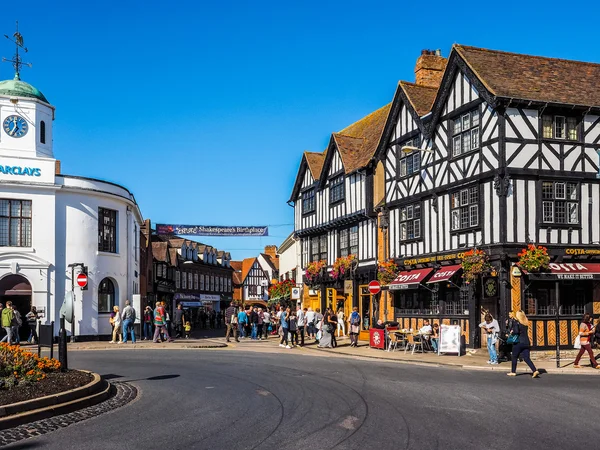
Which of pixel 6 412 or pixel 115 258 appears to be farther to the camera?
pixel 115 258

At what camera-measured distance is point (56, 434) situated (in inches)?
389

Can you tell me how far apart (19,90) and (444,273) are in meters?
20.3

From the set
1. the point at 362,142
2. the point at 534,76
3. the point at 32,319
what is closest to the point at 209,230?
the point at 362,142

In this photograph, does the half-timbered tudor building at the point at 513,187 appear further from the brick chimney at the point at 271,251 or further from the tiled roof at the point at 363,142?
the brick chimney at the point at 271,251

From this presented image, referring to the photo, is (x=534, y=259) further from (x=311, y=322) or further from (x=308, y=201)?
(x=308, y=201)

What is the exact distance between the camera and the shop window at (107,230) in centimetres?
3300

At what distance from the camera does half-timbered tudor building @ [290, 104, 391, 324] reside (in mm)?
32594

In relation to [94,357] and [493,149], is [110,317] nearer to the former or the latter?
[94,357]

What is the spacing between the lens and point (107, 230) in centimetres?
3356

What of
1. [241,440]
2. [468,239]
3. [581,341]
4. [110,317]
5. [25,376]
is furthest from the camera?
[110,317]

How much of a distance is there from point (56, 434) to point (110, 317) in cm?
2287

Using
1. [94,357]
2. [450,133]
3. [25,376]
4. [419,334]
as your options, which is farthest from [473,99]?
[25,376]

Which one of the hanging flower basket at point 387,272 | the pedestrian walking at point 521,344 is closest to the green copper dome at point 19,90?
the hanging flower basket at point 387,272

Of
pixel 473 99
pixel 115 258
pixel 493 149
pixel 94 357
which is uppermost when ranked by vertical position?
pixel 473 99
